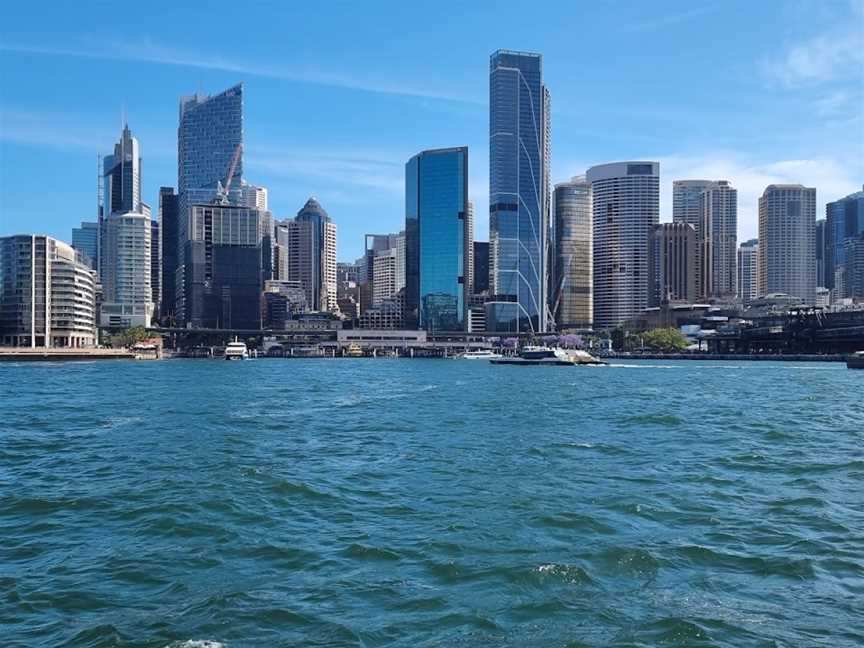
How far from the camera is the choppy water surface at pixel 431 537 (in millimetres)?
15422

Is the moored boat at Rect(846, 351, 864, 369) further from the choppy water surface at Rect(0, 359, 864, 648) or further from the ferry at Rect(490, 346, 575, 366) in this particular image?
the choppy water surface at Rect(0, 359, 864, 648)

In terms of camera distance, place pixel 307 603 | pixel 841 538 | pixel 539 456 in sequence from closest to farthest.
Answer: pixel 307 603
pixel 841 538
pixel 539 456

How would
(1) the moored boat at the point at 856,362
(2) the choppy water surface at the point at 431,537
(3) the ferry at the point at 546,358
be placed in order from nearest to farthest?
(2) the choppy water surface at the point at 431,537 < (1) the moored boat at the point at 856,362 < (3) the ferry at the point at 546,358

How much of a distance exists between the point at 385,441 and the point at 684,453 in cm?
1468

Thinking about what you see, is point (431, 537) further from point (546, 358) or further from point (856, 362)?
point (546, 358)

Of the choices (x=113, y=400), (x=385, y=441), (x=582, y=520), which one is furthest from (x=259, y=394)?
(x=582, y=520)

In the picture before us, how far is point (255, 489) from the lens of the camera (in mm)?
28359

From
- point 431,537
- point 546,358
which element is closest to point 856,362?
point 546,358

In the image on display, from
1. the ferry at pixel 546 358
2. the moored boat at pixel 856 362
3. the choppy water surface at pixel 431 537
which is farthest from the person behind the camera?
the ferry at pixel 546 358

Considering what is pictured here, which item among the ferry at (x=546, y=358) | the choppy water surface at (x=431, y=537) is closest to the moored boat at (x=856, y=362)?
the ferry at (x=546, y=358)

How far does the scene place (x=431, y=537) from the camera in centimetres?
2170

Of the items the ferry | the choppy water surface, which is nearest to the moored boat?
the ferry

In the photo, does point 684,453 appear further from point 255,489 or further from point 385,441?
point 255,489

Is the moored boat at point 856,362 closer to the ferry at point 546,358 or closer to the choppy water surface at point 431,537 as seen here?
the ferry at point 546,358
